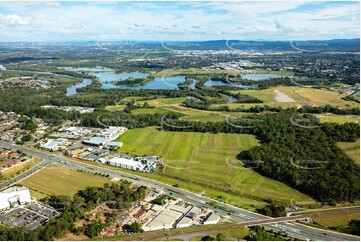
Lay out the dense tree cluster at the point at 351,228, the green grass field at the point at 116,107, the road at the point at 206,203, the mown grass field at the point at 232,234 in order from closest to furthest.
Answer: the mown grass field at the point at 232,234 → the road at the point at 206,203 → the dense tree cluster at the point at 351,228 → the green grass field at the point at 116,107

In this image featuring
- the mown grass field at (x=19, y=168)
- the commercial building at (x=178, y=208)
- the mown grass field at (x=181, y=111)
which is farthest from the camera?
the mown grass field at (x=181, y=111)

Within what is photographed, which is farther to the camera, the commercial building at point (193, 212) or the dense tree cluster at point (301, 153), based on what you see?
the dense tree cluster at point (301, 153)

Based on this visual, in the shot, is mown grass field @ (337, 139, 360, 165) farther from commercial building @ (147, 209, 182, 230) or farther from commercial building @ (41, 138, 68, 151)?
commercial building @ (41, 138, 68, 151)

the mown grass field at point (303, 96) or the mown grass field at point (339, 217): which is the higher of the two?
the mown grass field at point (303, 96)

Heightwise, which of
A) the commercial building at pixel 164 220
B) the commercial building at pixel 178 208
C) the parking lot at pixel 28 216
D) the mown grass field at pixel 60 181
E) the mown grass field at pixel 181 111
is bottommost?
the parking lot at pixel 28 216

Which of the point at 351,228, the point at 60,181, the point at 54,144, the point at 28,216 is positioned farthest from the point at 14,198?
the point at 351,228

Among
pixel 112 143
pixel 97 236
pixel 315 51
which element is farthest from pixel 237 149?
pixel 315 51

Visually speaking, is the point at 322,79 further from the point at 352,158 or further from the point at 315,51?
the point at 315,51

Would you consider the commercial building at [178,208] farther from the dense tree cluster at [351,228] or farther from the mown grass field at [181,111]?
the mown grass field at [181,111]

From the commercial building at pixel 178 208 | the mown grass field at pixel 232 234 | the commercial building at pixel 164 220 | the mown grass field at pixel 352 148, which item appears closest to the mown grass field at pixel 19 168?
the commercial building at pixel 164 220
